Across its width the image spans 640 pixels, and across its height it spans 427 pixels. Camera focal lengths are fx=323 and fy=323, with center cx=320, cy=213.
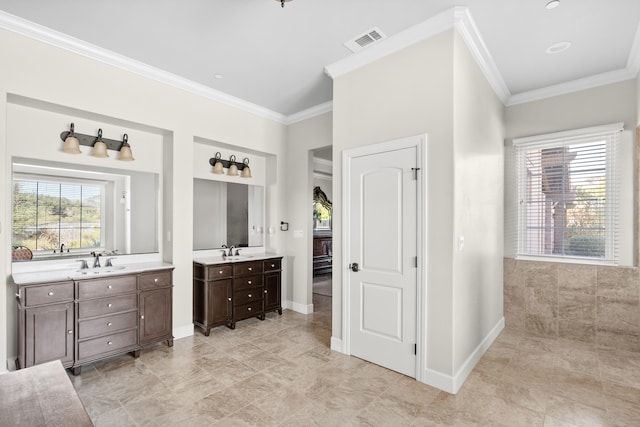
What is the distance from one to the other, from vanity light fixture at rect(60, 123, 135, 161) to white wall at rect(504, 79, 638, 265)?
4573mm

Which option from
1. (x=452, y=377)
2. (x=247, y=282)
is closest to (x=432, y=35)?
(x=452, y=377)

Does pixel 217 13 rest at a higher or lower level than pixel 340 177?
higher

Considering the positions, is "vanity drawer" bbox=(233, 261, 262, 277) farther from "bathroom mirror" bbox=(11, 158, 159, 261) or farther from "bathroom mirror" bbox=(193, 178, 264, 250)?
"bathroom mirror" bbox=(11, 158, 159, 261)

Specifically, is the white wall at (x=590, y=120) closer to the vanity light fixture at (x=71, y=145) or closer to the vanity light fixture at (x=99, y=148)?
the vanity light fixture at (x=99, y=148)

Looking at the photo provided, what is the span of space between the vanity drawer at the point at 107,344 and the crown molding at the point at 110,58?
8.75 feet

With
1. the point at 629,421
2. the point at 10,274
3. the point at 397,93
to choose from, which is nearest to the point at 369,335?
the point at 629,421

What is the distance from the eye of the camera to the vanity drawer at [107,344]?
2859 millimetres

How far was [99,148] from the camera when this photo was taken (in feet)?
10.8

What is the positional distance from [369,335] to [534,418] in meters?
1.36

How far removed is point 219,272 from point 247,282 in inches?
17.1

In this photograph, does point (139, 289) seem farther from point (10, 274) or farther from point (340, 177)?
point (340, 177)

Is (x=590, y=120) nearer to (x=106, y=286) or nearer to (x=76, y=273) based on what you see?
(x=106, y=286)

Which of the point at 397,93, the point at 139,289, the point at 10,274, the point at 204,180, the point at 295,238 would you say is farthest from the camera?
the point at 295,238

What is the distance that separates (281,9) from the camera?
2537 mm
